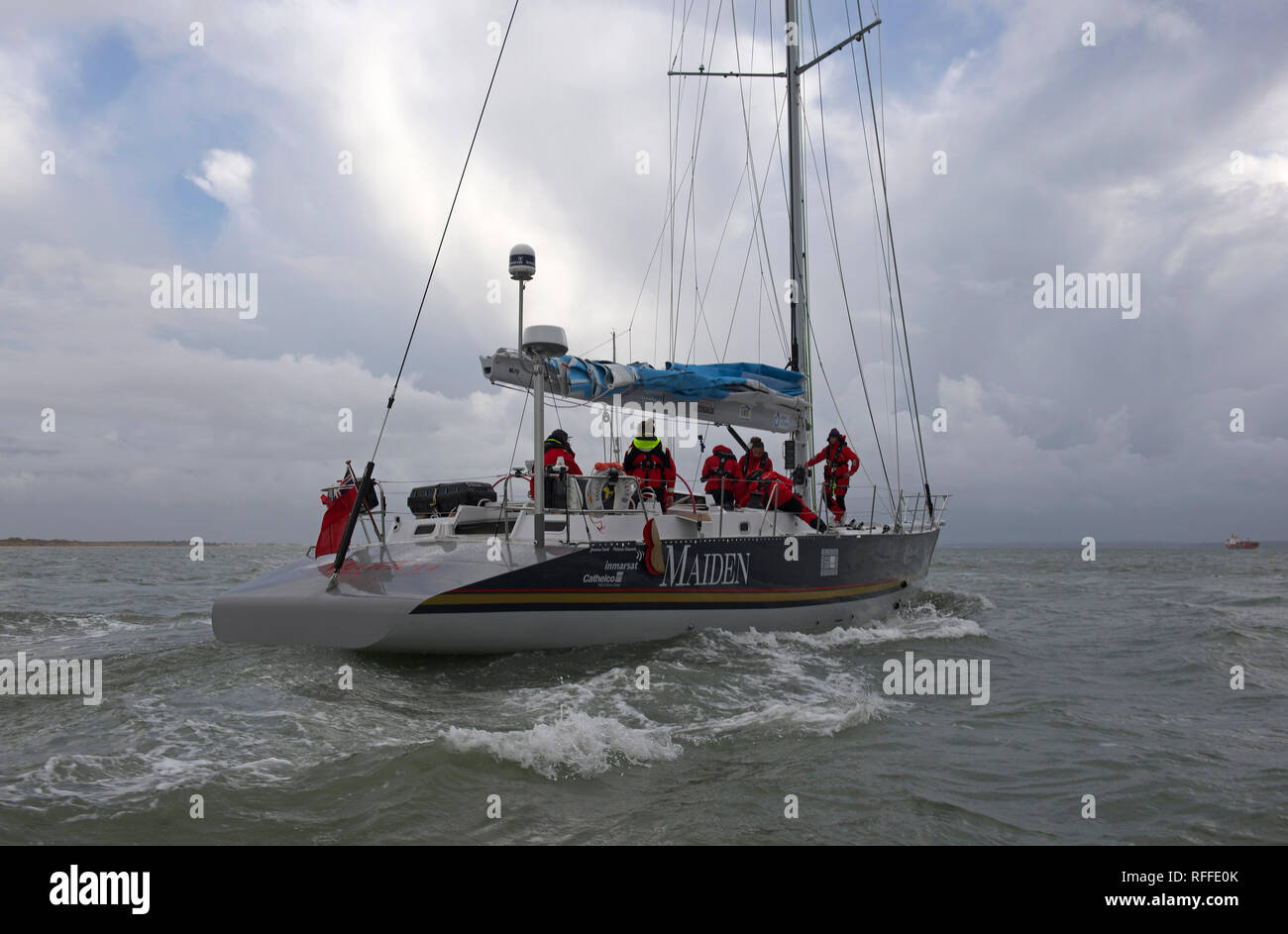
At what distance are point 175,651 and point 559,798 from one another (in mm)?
5556

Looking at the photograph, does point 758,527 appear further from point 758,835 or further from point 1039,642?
point 758,835

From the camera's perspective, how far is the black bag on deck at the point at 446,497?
8.05 metres

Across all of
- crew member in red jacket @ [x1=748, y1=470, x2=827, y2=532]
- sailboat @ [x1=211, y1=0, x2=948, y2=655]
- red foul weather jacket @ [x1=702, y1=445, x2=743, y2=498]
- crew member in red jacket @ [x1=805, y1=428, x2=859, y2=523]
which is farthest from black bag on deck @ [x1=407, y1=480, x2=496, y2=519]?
crew member in red jacket @ [x1=805, y1=428, x2=859, y2=523]

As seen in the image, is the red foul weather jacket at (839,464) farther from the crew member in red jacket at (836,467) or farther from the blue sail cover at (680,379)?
the blue sail cover at (680,379)

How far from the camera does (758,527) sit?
882 cm

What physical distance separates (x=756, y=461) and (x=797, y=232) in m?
4.28

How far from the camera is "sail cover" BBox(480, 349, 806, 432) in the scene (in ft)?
28.0

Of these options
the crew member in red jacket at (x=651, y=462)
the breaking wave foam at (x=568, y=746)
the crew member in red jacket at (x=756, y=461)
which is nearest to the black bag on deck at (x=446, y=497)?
the crew member in red jacket at (x=651, y=462)

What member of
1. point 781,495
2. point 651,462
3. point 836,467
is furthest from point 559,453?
point 836,467

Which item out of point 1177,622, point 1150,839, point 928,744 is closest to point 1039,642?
point 1177,622

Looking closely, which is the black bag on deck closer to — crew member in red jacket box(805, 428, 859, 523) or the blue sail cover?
the blue sail cover

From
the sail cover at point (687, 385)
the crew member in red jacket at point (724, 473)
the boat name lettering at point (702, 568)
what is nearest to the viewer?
the boat name lettering at point (702, 568)

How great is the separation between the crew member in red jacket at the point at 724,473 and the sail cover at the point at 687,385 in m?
0.67

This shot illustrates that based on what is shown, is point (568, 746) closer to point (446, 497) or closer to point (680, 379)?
point (446, 497)
